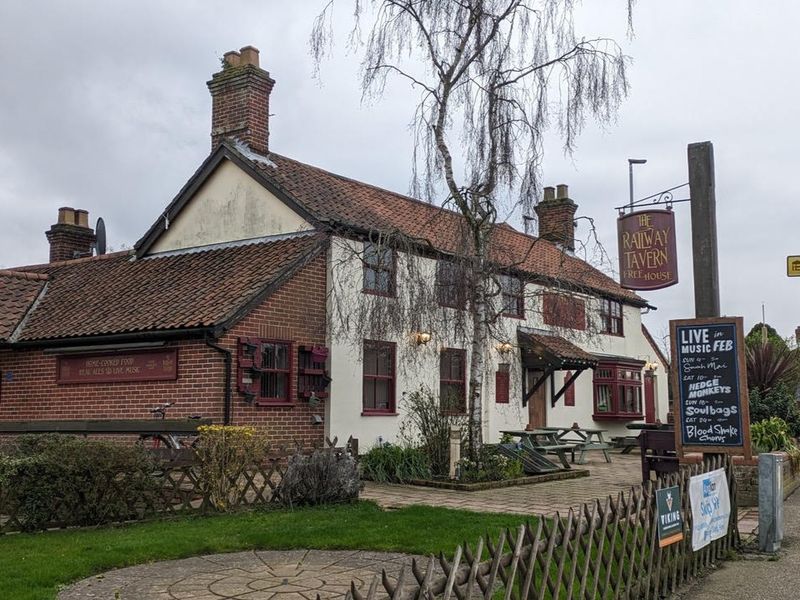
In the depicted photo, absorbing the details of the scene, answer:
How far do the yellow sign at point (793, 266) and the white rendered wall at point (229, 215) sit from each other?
8.55 meters

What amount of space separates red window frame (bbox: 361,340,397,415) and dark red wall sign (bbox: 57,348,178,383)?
3.85 m

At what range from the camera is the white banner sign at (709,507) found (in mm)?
6781

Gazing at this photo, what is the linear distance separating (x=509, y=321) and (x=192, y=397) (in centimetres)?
934

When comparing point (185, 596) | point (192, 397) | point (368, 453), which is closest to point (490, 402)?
point (368, 453)

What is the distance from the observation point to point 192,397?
44.8ft

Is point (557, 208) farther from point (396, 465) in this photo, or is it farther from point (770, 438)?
point (396, 465)

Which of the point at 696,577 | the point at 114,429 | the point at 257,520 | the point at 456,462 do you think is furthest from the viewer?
the point at 456,462

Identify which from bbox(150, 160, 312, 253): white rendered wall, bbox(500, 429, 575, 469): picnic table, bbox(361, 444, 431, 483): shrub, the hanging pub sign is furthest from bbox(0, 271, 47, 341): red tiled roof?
the hanging pub sign

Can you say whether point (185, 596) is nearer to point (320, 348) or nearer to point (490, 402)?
point (320, 348)

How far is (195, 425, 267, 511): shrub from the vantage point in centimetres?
991

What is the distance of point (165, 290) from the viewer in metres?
15.6

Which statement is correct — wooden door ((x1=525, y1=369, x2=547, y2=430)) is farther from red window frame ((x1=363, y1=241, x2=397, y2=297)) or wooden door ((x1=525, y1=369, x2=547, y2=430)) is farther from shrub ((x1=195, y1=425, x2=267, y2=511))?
shrub ((x1=195, y1=425, x2=267, y2=511))

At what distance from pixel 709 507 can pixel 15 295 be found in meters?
15.6

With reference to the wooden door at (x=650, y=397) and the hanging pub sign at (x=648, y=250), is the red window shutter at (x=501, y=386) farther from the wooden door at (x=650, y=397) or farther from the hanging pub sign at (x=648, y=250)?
the hanging pub sign at (x=648, y=250)
